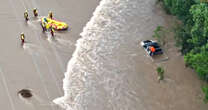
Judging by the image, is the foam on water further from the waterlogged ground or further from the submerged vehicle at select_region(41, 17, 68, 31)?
the submerged vehicle at select_region(41, 17, 68, 31)

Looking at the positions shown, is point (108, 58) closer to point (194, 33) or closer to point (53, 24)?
point (53, 24)

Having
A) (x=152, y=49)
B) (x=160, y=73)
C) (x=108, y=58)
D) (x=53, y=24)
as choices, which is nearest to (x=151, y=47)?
(x=152, y=49)

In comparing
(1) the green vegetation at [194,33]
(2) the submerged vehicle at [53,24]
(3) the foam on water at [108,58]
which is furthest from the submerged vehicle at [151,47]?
(2) the submerged vehicle at [53,24]

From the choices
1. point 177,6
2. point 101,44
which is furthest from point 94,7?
point 177,6

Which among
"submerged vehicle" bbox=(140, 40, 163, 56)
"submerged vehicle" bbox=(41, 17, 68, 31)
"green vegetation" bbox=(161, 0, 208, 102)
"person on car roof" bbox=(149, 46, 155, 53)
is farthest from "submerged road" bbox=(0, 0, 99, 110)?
"green vegetation" bbox=(161, 0, 208, 102)

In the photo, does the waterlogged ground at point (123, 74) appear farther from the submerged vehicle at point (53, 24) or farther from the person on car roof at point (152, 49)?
the submerged vehicle at point (53, 24)

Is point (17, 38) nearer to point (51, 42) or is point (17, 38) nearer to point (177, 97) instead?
point (51, 42)
